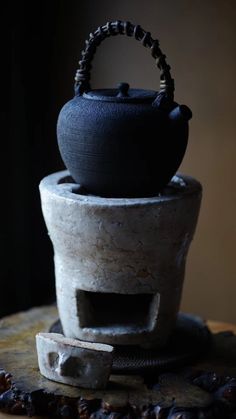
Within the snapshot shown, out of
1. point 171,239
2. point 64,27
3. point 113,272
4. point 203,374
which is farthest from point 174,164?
point 64,27

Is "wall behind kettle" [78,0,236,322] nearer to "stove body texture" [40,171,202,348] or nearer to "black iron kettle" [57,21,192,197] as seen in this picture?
"stove body texture" [40,171,202,348]

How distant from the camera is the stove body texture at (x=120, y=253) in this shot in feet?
6.78

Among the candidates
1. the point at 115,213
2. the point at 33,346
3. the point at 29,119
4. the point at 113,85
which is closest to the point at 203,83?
the point at 113,85

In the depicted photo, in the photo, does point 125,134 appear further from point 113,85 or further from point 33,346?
point 113,85

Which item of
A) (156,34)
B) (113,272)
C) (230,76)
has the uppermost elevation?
(156,34)

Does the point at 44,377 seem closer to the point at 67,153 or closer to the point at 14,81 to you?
the point at 67,153

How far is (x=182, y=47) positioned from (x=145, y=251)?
1097 mm

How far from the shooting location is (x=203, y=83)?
9.39 ft

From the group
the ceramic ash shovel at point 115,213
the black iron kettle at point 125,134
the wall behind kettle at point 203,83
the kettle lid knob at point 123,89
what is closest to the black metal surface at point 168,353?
the ceramic ash shovel at point 115,213

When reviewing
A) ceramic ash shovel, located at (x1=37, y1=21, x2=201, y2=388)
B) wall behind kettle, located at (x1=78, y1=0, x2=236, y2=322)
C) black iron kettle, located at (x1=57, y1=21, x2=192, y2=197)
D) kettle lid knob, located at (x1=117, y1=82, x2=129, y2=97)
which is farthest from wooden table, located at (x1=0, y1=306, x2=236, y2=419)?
kettle lid knob, located at (x1=117, y1=82, x2=129, y2=97)

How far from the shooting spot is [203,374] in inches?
84.8

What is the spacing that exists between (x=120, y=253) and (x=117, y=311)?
1.11 ft

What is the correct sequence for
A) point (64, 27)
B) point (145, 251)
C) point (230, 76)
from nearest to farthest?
point (145, 251) → point (230, 76) → point (64, 27)

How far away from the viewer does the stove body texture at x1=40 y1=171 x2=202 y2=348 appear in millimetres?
2066
